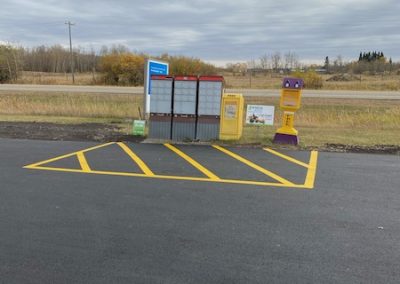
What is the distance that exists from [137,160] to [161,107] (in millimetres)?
2955

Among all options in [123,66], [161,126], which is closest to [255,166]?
[161,126]

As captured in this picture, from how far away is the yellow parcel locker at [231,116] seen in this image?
430 inches

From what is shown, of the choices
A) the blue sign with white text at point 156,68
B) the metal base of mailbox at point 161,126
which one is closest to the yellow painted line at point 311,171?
the metal base of mailbox at point 161,126

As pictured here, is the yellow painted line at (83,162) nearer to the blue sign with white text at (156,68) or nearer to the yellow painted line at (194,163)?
the yellow painted line at (194,163)

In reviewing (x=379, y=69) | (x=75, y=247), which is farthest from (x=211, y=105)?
(x=379, y=69)

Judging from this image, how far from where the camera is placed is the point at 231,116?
11.1 metres

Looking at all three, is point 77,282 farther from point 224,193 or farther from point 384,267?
point 224,193

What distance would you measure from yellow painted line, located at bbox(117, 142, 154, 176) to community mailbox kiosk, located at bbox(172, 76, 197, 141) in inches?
62.7

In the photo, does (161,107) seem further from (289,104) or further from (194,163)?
(289,104)

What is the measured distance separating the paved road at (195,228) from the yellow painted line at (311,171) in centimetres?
13

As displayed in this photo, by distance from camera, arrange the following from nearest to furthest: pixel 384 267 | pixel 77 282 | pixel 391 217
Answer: pixel 77 282, pixel 384 267, pixel 391 217

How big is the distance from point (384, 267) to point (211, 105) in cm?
757

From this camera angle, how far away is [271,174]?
24.9ft

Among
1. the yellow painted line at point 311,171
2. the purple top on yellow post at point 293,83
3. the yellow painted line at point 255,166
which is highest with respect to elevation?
the purple top on yellow post at point 293,83
